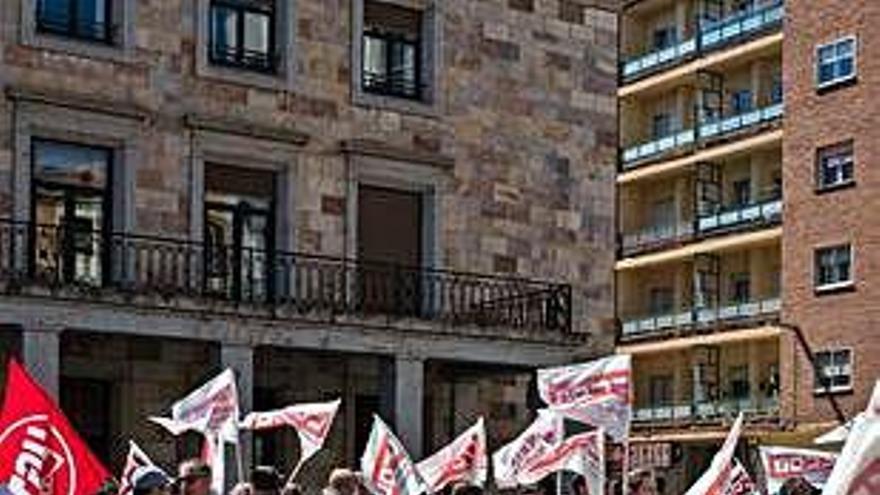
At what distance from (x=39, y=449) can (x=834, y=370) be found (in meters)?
34.1

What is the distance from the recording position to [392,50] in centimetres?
2695

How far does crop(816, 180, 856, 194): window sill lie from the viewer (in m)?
44.2

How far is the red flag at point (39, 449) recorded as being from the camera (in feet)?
41.1

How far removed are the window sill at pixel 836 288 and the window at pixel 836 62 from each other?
4784mm

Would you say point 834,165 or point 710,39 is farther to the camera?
point 710,39

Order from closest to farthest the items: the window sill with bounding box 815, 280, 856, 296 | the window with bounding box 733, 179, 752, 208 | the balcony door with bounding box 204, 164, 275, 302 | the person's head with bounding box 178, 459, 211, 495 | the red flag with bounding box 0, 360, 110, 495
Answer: the person's head with bounding box 178, 459, 211, 495
the red flag with bounding box 0, 360, 110, 495
the balcony door with bounding box 204, 164, 275, 302
the window sill with bounding box 815, 280, 856, 296
the window with bounding box 733, 179, 752, 208

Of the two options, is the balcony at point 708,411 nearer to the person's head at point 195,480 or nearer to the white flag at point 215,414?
the white flag at point 215,414

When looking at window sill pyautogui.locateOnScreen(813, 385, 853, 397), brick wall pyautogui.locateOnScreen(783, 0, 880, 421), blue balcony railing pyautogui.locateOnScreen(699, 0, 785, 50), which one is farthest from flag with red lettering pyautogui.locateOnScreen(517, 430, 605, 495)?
blue balcony railing pyautogui.locateOnScreen(699, 0, 785, 50)

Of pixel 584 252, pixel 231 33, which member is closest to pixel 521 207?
pixel 584 252

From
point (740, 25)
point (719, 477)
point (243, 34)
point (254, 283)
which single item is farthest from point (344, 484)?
point (740, 25)

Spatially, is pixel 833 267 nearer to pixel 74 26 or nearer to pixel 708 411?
pixel 708 411

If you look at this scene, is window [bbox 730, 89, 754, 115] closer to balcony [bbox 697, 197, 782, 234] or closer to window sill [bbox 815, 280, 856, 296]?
balcony [bbox 697, 197, 782, 234]

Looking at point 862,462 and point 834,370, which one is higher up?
point 862,462

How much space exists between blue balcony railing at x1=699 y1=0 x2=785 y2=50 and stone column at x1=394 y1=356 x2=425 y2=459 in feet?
85.2
